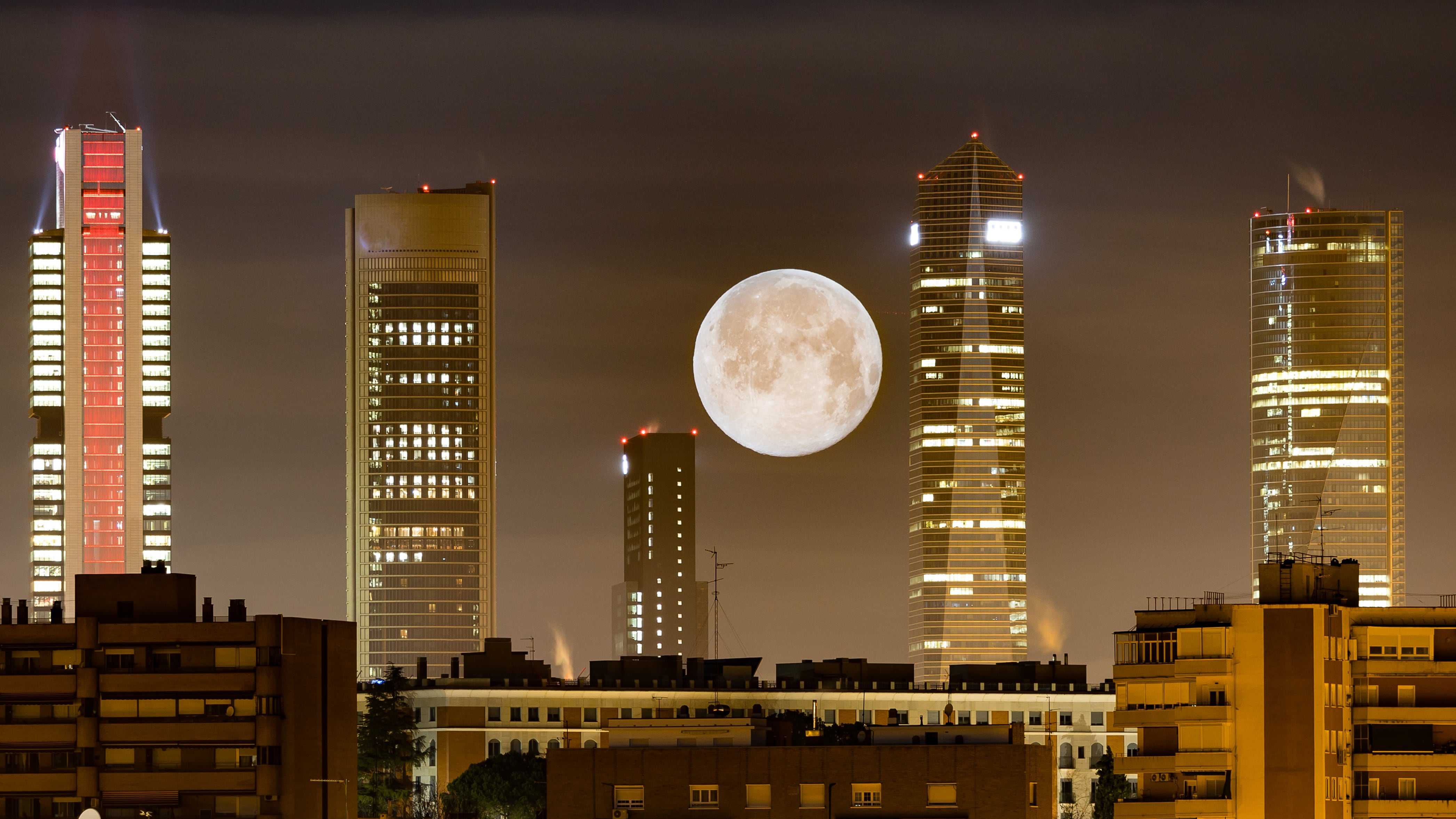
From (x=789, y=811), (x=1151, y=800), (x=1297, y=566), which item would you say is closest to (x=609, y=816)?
(x=789, y=811)

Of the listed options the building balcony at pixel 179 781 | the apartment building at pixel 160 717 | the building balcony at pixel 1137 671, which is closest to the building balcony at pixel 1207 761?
the building balcony at pixel 1137 671

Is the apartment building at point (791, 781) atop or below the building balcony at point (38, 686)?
below

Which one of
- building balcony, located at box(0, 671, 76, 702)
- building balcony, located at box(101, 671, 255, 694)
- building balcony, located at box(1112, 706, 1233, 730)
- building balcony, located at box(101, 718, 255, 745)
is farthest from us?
building balcony, located at box(0, 671, 76, 702)

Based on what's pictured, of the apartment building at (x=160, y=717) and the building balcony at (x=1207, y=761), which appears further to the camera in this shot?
the apartment building at (x=160, y=717)

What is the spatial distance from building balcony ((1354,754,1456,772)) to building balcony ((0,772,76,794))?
70853mm

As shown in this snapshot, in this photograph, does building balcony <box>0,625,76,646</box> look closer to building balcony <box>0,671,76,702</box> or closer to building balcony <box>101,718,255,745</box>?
building balcony <box>0,671,76,702</box>

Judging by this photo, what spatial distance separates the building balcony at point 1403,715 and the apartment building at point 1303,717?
52 millimetres

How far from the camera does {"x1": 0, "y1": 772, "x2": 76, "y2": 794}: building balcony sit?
6024 inches

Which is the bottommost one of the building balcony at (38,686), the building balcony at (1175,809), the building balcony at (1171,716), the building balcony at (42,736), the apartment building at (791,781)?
the building balcony at (1175,809)

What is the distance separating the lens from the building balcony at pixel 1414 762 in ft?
424

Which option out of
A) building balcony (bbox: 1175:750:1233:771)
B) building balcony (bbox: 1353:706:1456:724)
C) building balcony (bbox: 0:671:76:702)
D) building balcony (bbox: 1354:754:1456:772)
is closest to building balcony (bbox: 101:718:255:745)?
building balcony (bbox: 0:671:76:702)

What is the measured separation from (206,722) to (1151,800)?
5396 cm

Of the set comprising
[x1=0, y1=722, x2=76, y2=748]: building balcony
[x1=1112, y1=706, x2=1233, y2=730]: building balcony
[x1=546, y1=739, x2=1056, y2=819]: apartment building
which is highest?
[x1=1112, y1=706, x2=1233, y2=730]: building balcony

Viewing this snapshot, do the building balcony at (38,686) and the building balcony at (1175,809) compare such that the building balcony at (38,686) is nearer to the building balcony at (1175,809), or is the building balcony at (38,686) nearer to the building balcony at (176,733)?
the building balcony at (176,733)
